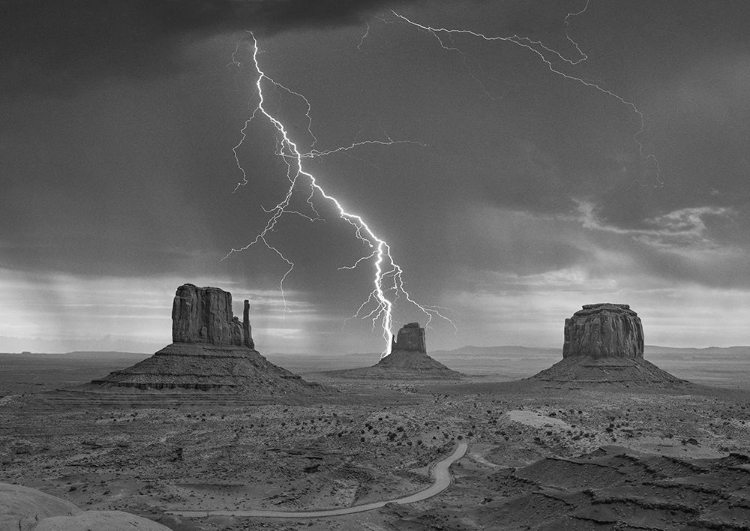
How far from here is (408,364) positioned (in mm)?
172125

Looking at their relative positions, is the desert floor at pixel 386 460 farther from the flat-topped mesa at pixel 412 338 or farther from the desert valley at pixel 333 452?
the flat-topped mesa at pixel 412 338

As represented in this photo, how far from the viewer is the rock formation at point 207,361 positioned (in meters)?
79.8

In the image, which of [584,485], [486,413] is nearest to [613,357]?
[486,413]

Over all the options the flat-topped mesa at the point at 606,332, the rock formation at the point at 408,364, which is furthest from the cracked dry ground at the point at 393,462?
the rock formation at the point at 408,364

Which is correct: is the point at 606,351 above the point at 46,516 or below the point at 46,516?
above

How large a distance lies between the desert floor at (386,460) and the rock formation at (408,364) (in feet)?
268

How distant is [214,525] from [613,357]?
96274mm

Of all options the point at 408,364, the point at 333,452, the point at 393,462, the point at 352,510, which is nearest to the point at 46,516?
the point at 352,510

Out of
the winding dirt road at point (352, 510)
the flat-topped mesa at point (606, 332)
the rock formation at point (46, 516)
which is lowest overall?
the winding dirt road at point (352, 510)

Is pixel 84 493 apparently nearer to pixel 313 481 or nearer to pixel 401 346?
pixel 313 481

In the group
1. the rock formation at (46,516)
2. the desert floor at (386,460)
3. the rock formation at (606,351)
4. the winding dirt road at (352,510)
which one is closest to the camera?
the rock formation at (46,516)

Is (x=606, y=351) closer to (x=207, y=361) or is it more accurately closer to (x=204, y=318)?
(x=207, y=361)

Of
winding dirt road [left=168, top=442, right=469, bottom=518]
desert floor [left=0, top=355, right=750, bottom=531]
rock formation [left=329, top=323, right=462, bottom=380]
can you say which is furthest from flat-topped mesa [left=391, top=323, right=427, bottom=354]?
winding dirt road [left=168, top=442, right=469, bottom=518]

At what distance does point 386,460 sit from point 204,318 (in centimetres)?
5743
